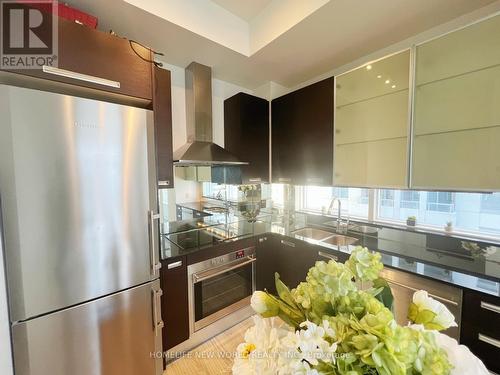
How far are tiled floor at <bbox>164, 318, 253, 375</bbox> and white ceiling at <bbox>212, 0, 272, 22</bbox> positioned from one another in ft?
8.90

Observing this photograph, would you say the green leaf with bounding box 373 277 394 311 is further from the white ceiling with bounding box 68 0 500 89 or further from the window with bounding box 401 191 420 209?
the window with bounding box 401 191 420 209

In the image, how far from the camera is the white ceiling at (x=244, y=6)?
162 centimetres

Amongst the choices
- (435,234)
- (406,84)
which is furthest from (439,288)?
(406,84)

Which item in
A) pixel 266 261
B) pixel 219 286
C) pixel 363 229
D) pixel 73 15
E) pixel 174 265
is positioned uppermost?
pixel 73 15

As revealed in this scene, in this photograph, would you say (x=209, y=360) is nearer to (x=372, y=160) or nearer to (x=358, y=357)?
(x=358, y=357)

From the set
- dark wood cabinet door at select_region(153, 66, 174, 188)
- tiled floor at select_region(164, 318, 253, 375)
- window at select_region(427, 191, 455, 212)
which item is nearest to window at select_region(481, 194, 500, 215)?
window at select_region(427, 191, 455, 212)

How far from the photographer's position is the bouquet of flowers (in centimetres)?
35

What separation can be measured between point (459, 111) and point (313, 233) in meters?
1.46

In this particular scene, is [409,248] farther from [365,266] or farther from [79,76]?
[79,76]

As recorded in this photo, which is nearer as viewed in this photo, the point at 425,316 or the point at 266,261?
the point at 425,316

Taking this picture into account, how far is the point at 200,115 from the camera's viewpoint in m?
2.09

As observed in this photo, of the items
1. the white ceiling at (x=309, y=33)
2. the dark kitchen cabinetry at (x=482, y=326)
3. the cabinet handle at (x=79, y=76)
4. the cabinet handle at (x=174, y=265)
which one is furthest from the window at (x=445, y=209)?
the cabinet handle at (x=79, y=76)

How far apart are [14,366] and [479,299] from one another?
2.23 m

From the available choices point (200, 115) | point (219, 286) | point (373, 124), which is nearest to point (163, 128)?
point (200, 115)
